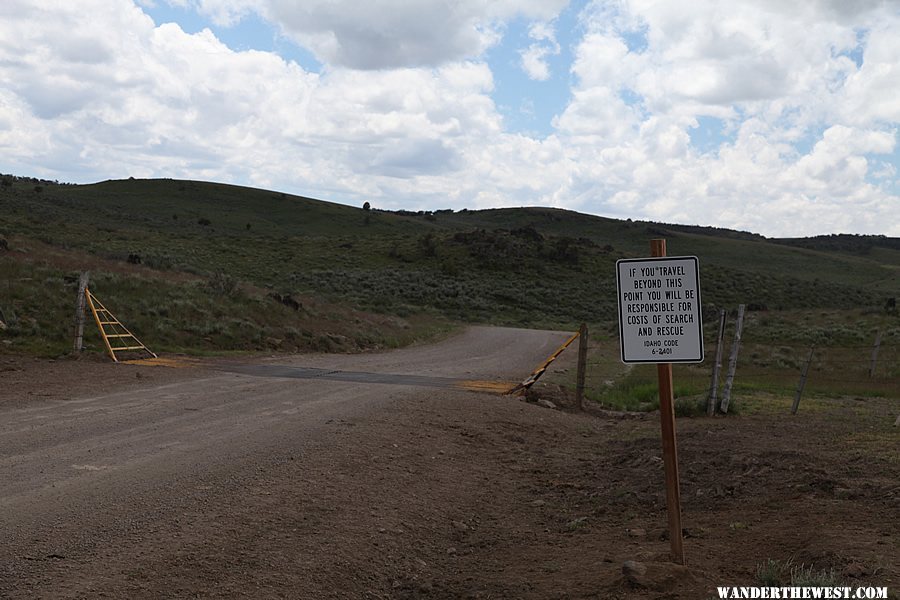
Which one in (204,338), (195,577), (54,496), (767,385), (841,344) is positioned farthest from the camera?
(841,344)

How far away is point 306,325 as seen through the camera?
25.5 meters

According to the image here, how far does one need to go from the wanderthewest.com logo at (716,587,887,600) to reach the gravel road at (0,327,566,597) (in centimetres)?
370

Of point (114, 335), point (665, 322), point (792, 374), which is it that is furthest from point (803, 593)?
point (792, 374)

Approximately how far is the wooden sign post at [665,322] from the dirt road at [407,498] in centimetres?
60

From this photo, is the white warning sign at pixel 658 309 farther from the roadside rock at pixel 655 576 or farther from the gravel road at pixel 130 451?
the gravel road at pixel 130 451

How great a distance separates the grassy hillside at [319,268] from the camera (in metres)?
22.4

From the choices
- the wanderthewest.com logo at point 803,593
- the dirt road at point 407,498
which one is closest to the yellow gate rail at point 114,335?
the dirt road at point 407,498

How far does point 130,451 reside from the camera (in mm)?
8430

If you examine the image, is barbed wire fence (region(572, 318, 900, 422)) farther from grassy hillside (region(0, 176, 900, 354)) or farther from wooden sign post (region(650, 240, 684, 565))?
grassy hillside (region(0, 176, 900, 354))

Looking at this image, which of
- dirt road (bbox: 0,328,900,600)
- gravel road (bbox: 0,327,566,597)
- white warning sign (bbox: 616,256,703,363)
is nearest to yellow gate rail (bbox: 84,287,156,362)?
gravel road (bbox: 0,327,566,597)

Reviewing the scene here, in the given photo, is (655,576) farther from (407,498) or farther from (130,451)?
(130,451)

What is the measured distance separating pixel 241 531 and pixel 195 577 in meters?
0.96

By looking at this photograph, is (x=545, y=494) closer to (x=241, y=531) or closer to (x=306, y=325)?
(x=241, y=531)

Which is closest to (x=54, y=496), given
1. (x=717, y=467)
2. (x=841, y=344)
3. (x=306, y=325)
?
(x=717, y=467)
